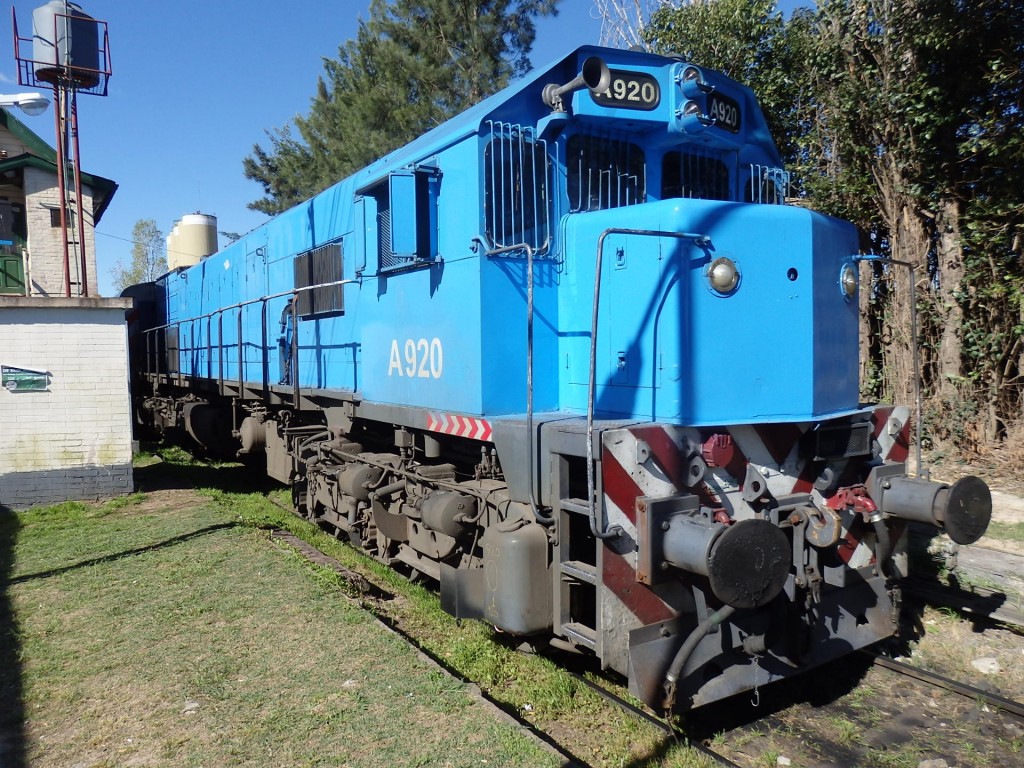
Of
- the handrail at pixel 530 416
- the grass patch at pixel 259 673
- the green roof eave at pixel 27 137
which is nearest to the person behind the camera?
the grass patch at pixel 259 673

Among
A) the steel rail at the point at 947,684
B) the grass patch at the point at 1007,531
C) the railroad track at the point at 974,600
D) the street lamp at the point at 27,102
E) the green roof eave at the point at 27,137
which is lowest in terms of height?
the steel rail at the point at 947,684

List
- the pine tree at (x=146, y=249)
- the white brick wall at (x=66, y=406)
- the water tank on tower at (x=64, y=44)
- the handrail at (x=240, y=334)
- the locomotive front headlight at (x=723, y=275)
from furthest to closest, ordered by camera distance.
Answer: the pine tree at (x=146, y=249)
the water tank on tower at (x=64, y=44)
the white brick wall at (x=66, y=406)
the handrail at (x=240, y=334)
the locomotive front headlight at (x=723, y=275)

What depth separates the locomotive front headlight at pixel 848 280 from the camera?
4.65 metres

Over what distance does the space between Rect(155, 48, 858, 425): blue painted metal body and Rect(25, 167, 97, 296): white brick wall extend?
15869 millimetres

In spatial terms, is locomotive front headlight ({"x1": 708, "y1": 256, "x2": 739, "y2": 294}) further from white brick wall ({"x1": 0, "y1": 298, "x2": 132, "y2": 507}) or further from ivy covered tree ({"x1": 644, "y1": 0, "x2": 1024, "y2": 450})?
white brick wall ({"x1": 0, "y1": 298, "x2": 132, "y2": 507})

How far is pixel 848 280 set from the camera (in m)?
4.71

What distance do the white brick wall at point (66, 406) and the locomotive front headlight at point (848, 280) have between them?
9.09m

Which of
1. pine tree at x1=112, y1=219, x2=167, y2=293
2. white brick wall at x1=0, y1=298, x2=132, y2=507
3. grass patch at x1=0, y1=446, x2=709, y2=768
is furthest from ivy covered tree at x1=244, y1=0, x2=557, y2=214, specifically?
pine tree at x1=112, y1=219, x2=167, y2=293

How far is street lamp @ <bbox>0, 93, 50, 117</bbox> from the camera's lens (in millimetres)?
7844

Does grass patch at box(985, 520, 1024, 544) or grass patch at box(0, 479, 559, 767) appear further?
grass patch at box(985, 520, 1024, 544)

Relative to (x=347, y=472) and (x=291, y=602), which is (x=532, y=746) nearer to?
(x=291, y=602)

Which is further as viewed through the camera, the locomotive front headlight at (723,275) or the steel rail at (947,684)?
the steel rail at (947,684)

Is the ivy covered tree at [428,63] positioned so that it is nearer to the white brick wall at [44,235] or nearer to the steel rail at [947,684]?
the white brick wall at [44,235]

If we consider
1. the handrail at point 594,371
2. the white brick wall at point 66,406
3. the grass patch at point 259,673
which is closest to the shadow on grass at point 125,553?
the grass patch at point 259,673
